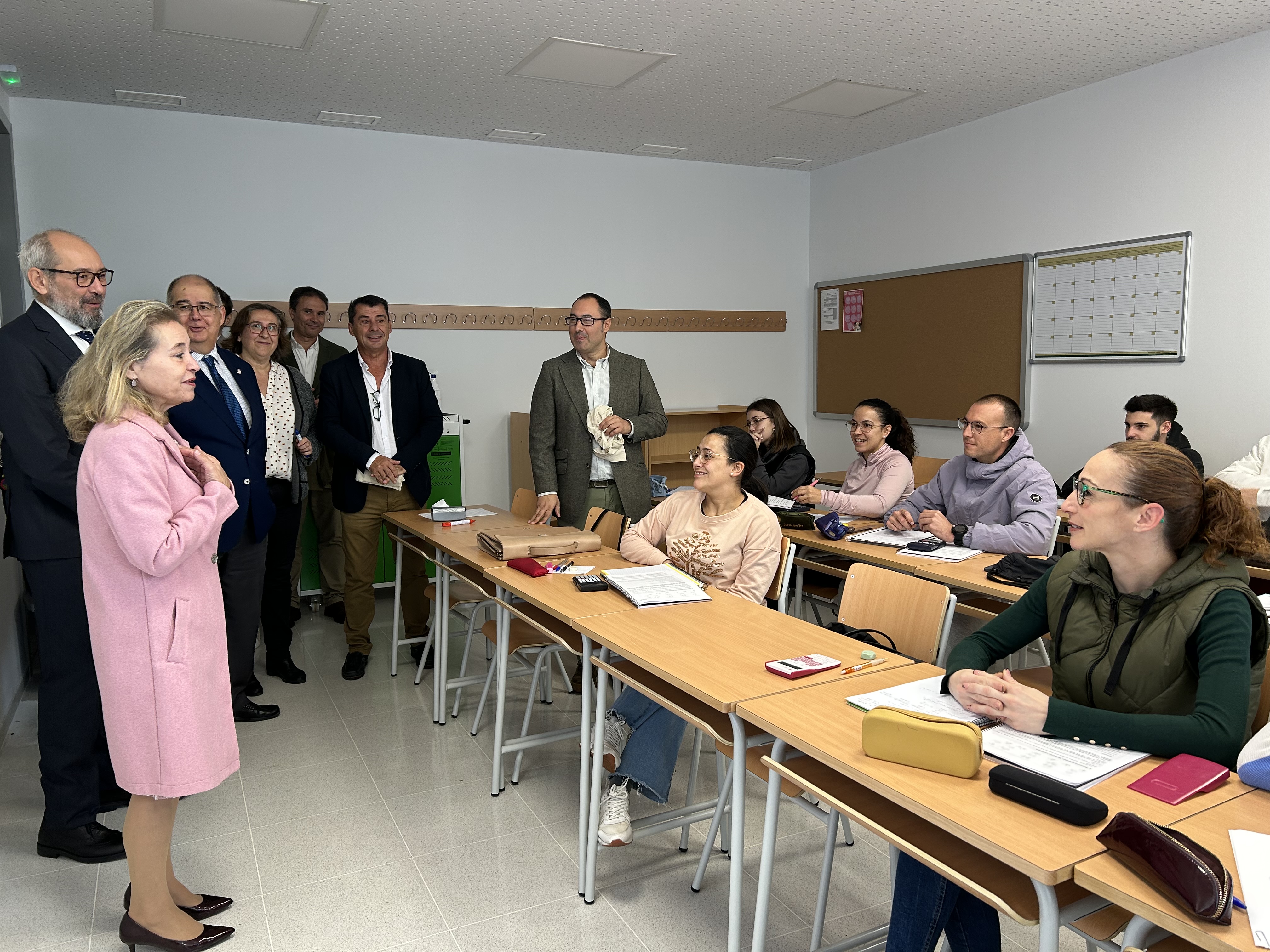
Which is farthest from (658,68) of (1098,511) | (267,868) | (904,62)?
(267,868)

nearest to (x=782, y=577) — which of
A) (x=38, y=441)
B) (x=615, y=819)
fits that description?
(x=615, y=819)

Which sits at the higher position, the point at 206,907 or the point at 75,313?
the point at 75,313

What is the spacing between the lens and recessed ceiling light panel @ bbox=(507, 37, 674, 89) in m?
4.45

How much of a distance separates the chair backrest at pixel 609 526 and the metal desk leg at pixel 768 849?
1.82 metres

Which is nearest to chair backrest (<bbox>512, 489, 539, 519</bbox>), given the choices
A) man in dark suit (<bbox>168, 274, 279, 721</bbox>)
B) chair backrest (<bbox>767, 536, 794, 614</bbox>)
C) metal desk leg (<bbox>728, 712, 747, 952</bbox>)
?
man in dark suit (<bbox>168, 274, 279, 721</bbox>)

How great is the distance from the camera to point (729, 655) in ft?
7.25

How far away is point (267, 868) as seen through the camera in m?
2.71

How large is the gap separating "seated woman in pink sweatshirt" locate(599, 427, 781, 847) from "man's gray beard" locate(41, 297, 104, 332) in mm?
1846

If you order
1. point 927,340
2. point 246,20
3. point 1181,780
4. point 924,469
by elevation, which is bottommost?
point 1181,780

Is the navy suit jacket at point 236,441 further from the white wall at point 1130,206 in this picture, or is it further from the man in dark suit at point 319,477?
the white wall at point 1130,206

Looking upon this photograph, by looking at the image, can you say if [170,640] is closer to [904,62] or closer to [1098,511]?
[1098,511]

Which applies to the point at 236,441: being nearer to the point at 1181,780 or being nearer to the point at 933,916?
the point at 933,916

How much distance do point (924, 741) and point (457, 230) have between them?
547 centimetres

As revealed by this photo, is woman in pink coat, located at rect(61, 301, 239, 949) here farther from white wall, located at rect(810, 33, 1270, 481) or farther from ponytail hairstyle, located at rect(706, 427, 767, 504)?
white wall, located at rect(810, 33, 1270, 481)
